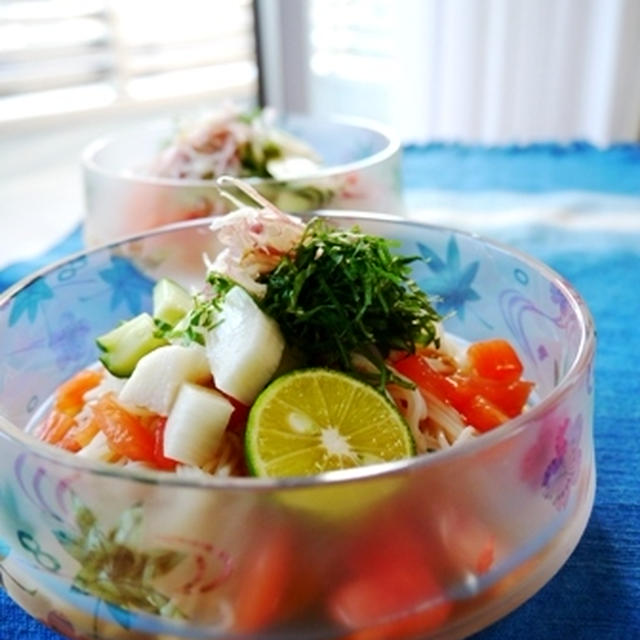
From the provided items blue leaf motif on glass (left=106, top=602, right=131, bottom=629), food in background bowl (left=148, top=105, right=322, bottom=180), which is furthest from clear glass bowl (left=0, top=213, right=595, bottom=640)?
food in background bowl (left=148, top=105, right=322, bottom=180)

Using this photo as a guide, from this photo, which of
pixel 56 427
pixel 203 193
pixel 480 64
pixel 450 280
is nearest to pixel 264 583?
pixel 56 427

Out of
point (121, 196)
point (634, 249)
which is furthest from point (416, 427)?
point (634, 249)

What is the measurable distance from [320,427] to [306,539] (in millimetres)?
93

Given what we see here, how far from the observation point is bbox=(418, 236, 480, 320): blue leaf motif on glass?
668 millimetres

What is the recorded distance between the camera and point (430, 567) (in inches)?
15.9

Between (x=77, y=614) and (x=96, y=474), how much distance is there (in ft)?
0.27

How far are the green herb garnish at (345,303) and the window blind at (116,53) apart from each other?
140 centimetres

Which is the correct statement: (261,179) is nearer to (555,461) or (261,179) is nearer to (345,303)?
(345,303)

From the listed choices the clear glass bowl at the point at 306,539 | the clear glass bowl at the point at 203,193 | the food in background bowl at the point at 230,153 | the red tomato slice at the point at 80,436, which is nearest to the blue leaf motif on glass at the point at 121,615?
the clear glass bowl at the point at 306,539

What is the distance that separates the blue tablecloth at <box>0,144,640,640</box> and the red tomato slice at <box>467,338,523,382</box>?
0.10 meters

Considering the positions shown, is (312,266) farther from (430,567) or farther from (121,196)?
(121,196)

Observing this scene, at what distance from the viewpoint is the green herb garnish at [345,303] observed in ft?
1.71

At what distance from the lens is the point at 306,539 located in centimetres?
38

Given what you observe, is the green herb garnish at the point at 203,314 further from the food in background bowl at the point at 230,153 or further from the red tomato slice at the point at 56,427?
the food in background bowl at the point at 230,153
